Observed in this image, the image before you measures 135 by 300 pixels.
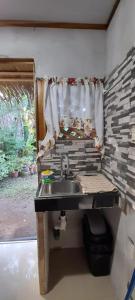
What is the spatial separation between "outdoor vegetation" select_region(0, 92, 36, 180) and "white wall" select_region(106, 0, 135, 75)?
1.22 meters

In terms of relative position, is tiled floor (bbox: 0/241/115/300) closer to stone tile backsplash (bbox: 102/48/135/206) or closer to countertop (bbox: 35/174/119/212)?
countertop (bbox: 35/174/119/212)

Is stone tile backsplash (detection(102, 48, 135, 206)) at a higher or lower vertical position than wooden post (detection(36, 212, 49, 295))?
higher

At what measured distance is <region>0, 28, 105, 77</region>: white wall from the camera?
78.1 inches

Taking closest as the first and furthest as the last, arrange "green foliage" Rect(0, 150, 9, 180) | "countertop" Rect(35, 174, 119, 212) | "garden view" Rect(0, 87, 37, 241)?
"countertop" Rect(35, 174, 119, 212), "garden view" Rect(0, 87, 37, 241), "green foliage" Rect(0, 150, 9, 180)

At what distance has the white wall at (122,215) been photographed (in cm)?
139

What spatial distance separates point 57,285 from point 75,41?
2323 millimetres

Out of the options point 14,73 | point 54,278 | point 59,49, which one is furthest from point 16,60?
point 54,278

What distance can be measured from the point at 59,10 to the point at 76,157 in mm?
1368

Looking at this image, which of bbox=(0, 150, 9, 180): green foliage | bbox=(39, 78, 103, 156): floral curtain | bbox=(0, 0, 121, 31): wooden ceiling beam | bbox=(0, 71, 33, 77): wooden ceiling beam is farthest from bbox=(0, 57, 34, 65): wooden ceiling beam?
bbox=(0, 150, 9, 180): green foliage

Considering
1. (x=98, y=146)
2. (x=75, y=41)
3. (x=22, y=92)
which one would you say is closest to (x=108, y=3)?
(x=75, y=41)

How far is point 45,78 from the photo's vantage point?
2.01 meters

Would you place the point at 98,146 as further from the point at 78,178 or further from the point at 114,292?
the point at 114,292

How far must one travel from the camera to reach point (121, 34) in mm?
1593

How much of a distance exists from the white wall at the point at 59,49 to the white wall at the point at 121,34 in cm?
14
